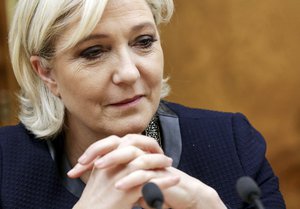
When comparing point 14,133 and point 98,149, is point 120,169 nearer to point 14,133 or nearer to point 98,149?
point 98,149

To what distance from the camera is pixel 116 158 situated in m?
1.44

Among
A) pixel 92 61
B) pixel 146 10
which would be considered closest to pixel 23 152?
pixel 92 61

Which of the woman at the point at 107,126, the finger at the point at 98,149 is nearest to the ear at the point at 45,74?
the woman at the point at 107,126

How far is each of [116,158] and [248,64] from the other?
1724 millimetres

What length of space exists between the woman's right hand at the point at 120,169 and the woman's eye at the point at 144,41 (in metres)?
0.26

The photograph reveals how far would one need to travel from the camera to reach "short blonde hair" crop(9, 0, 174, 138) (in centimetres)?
156

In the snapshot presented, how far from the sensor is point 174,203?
4.89 feet

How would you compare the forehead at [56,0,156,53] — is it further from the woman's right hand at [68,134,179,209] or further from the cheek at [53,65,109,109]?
the woman's right hand at [68,134,179,209]

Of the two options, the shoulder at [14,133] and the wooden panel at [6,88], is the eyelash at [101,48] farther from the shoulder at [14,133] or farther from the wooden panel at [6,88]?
the wooden panel at [6,88]

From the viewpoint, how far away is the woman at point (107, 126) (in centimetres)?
149

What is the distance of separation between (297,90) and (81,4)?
1.71 meters

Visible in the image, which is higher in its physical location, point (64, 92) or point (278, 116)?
point (64, 92)

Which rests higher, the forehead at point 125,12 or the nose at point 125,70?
the forehead at point 125,12

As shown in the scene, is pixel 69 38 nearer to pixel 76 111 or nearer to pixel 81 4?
pixel 81 4
